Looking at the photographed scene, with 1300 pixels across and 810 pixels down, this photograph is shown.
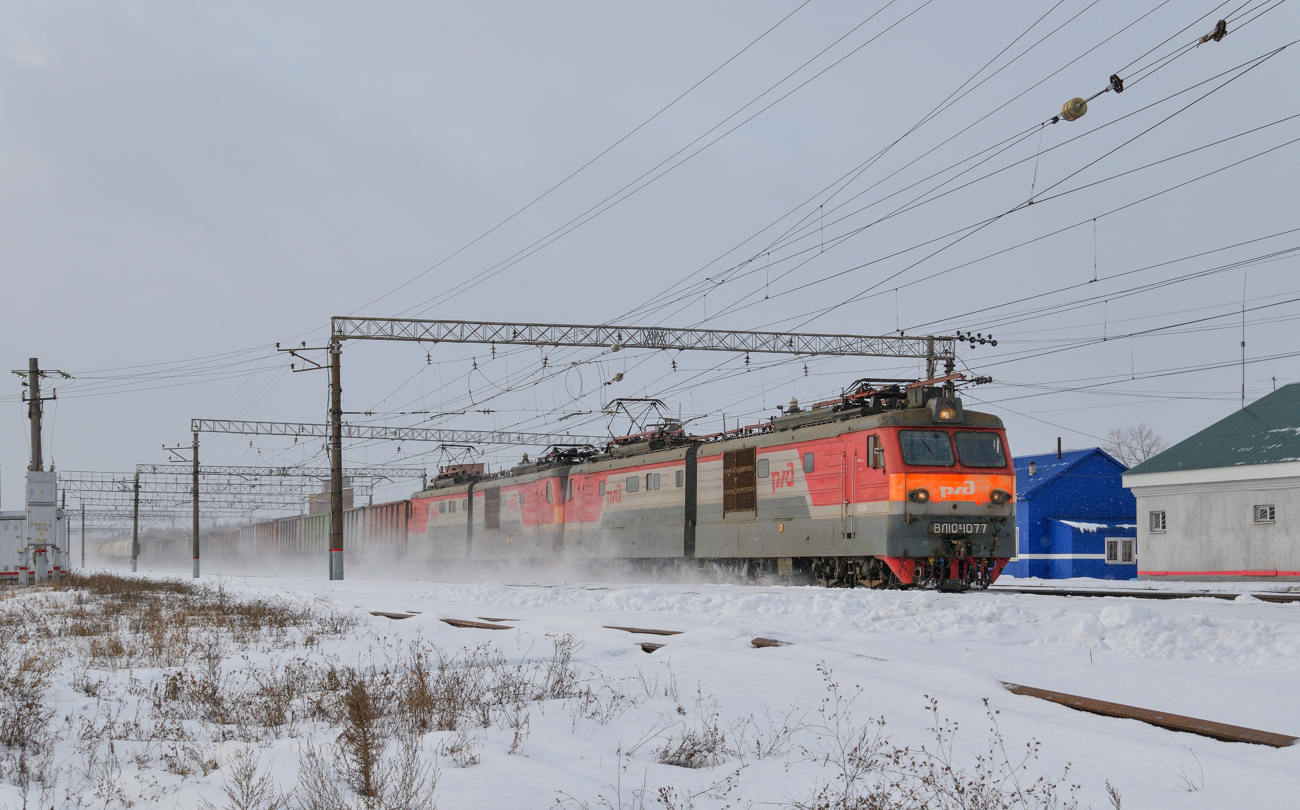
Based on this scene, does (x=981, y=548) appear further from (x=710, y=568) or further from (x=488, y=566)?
(x=488, y=566)

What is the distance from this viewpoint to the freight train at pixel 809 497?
20016 mm

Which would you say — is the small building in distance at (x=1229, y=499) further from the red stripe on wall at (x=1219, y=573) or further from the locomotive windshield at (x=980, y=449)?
the locomotive windshield at (x=980, y=449)

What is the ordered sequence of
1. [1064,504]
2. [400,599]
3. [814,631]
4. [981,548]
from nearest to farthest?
1. [814,631]
2. [981,548]
3. [400,599]
4. [1064,504]

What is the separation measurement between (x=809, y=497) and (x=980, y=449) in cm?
362

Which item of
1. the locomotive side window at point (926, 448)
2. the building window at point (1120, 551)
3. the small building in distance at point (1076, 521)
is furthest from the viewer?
the building window at point (1120, 551)

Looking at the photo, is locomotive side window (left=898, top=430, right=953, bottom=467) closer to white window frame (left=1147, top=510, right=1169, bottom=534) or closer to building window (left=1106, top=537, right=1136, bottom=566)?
white window frame (left=1147, top=510, right=1169, bottom=534)

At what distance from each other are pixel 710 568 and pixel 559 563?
756 centimetres

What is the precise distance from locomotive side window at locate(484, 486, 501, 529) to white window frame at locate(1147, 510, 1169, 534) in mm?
22527

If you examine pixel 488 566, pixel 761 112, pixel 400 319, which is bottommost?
pixel 488 566

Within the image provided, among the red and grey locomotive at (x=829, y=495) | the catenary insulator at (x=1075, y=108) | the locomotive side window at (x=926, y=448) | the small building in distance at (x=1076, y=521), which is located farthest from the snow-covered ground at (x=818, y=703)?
the small building in distance at (x=1076, y=521)

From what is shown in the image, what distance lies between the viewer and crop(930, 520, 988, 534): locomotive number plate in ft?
65.4

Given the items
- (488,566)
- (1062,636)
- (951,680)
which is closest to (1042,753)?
(951,680)

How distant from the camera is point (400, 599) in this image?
22625mm

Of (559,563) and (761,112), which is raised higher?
(761,112)
